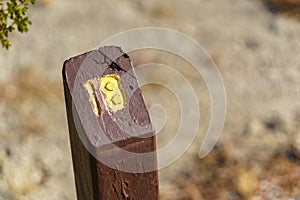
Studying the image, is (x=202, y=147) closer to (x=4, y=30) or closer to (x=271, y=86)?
(x=271, y=86)

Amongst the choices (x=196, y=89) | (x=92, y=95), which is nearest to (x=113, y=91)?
(x=92, y=95)

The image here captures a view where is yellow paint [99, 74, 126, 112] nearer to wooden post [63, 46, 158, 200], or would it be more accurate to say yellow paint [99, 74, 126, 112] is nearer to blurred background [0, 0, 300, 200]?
wooden post [63, 46, 158, 200]

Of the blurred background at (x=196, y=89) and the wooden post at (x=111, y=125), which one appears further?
the blurred background at (x=196, y=89)

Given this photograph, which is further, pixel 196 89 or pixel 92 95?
pixel 196 89

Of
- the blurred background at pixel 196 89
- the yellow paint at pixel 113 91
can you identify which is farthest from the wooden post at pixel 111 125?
the blurred background at pixel 196 89

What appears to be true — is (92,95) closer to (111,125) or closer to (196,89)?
(111,125)

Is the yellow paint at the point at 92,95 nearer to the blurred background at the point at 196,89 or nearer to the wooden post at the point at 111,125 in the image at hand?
the wooden post at the point at 111,125

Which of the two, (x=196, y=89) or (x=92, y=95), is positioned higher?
(x=196, y=89)
